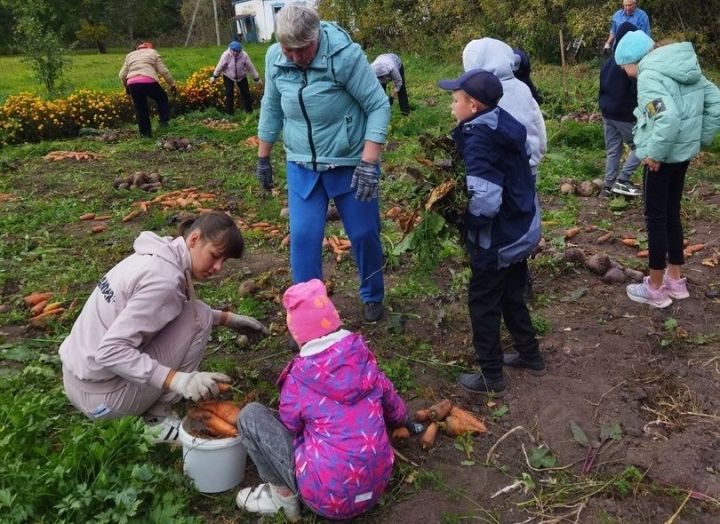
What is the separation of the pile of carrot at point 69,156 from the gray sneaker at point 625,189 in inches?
259

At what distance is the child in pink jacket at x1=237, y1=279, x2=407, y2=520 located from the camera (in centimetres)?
215

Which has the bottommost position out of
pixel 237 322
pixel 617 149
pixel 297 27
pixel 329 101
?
pixel 237 322

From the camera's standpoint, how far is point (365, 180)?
10.4 ft

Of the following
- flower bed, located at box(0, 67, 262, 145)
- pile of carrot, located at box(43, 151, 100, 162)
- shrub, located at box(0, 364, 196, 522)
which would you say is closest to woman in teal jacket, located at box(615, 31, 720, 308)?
shrub, located at box(0, 364, 196, 522)

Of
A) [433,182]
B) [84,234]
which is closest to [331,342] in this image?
[433,182]

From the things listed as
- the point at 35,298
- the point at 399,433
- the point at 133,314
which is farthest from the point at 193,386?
the point at 35,298

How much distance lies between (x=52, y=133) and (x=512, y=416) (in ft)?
31.7

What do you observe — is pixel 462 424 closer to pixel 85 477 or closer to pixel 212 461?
pixel 212 461

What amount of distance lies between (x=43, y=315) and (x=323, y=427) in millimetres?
2549

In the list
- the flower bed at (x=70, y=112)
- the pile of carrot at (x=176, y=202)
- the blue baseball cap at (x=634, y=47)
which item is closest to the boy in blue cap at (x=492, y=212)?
the blue baseball cap at (x=634, y=47)

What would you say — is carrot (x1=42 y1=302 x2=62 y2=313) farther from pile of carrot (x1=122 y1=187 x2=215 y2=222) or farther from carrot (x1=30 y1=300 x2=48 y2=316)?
pile of carrot (x1=122 y1=187 x2=215 y2=222)

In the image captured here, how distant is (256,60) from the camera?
23672 millimetres

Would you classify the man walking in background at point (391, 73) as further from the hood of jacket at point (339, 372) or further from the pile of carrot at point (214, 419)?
the hood of jacket at point (339, 372)

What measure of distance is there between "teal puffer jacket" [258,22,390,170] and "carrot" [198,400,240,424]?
4.37ft
